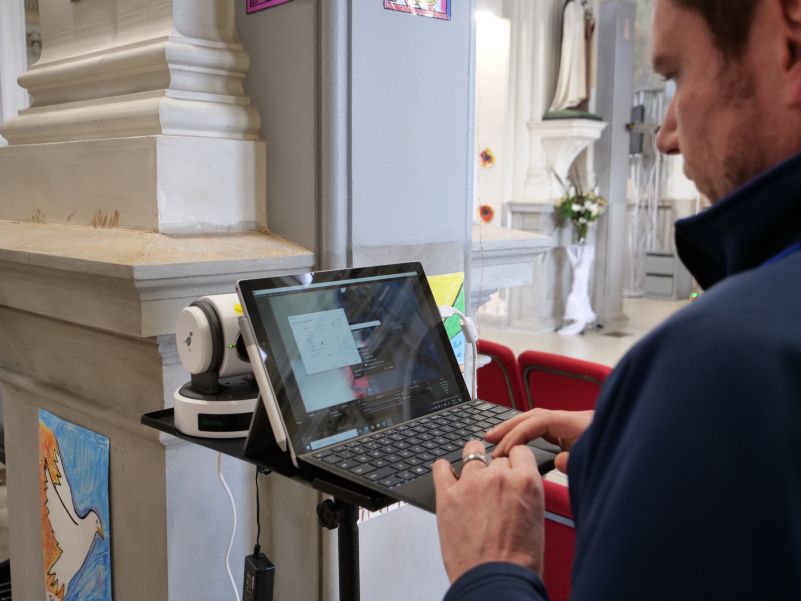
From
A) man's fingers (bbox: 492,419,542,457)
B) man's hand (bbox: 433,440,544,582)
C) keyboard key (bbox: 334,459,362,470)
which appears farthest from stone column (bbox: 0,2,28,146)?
man's hand (bbox: 433,440,544,582)

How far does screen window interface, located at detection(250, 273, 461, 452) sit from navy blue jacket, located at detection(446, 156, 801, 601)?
674 mm

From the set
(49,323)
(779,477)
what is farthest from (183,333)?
(779,477)

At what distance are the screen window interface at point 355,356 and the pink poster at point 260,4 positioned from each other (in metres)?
0.74

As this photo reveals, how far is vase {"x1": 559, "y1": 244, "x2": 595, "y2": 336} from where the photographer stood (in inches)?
342

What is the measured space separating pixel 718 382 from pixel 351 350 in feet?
2.70

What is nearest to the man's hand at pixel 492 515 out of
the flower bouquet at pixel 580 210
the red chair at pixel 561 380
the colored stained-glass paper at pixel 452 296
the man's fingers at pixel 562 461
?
the man's fingers at pixel 562 461

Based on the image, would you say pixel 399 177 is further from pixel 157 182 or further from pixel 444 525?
pixel 444 525

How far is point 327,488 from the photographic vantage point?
113 centimetres

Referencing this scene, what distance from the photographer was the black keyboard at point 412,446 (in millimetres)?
1153

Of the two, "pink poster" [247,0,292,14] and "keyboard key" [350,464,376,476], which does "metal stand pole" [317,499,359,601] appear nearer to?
"keyboard key" [350,464,376,476]

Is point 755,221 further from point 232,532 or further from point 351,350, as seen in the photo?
point 232,532

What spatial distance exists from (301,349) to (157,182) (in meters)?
0.72

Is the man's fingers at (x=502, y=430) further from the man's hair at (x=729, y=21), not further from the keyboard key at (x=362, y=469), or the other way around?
the man's hair at (x=729, y=21)

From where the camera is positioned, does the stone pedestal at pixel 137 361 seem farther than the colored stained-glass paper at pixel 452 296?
No
